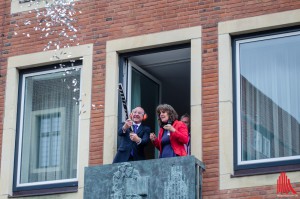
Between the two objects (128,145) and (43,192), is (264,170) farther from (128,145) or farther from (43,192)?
(43,192)

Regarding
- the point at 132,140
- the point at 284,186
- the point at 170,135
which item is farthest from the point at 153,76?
the point at 284,186

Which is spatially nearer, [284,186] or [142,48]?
[284,186]

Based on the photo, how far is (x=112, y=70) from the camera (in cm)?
1812

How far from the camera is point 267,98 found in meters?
17.1

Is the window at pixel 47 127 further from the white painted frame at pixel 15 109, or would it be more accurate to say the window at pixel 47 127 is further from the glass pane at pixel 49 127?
the white painted frame at pixel 15 109

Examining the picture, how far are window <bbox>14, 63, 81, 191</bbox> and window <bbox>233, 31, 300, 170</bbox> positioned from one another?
328 centimetres

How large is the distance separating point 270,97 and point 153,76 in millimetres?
3279

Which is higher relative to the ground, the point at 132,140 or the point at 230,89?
the point at 230,89

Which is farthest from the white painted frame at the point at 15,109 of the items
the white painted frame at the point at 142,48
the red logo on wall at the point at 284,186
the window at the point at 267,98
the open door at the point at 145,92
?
the red logo on wall at the point at 284,186

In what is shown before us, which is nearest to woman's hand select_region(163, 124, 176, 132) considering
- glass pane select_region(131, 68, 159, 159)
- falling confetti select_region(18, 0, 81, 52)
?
glass pane select_region(131, 68, 159, 159)

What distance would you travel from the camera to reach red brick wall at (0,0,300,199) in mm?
16672

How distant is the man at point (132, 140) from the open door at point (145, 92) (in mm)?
1075

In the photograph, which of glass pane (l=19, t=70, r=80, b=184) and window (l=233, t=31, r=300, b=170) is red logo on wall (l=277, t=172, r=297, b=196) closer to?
window (l=233, t=31, r=300, b=170)

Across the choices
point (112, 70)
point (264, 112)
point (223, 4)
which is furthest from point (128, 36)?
point (264, 112)
